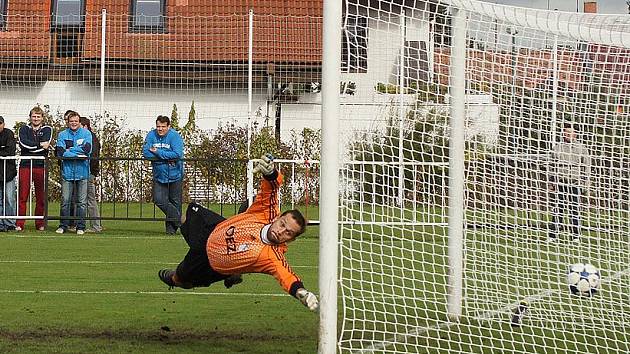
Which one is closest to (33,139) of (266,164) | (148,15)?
(148,15)

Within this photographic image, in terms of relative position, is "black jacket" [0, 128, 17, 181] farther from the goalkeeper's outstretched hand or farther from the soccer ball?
the soccer ball

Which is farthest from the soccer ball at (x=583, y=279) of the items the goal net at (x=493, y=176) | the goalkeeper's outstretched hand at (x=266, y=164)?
the goalkeeper's outstretched hand at (x=266, y=164)

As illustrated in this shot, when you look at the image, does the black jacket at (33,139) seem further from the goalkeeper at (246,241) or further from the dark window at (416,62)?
the dark window at (416,62)

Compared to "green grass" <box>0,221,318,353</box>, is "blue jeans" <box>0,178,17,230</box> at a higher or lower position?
higher

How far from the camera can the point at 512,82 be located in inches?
366

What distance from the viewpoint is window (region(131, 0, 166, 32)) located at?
25625mm

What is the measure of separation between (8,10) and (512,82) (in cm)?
2140

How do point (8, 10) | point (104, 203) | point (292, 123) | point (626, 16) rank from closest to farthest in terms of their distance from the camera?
point (626, 16), point (104, 203), point (292, 123), point (8, 10)

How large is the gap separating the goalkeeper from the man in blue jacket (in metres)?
9.20

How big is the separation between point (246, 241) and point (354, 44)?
181cm

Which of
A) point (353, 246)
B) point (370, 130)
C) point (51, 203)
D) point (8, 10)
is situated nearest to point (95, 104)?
point (51, 203)

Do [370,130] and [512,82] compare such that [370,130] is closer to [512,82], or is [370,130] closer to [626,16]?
[512,82]

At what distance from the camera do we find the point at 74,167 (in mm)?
18203

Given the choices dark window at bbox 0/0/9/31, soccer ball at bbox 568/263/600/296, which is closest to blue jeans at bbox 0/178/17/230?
dark window at bbox 0/0/9/31
